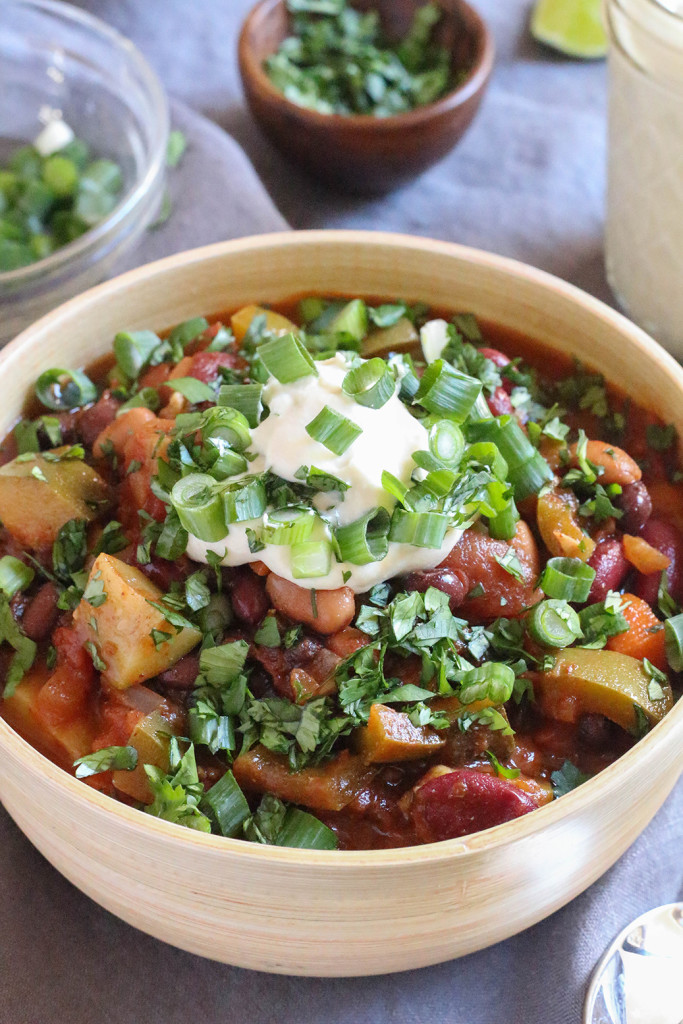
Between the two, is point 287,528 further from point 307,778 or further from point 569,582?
point 569,582

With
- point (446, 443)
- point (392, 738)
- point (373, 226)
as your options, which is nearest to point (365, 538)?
point (446, 443)

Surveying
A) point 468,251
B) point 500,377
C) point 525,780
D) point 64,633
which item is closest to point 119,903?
point 64,633

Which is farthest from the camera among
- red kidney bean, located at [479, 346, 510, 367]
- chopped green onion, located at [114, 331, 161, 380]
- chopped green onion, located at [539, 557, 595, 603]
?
chopped green onion, located at [114, 331, 161, 380]

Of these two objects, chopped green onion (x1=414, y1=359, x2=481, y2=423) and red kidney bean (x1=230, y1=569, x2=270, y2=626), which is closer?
red kidney bean (x1=230, y1=569, x2=270, y2=626)

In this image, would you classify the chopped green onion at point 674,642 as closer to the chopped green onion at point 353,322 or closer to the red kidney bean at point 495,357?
the red kidney bean at point 495,357

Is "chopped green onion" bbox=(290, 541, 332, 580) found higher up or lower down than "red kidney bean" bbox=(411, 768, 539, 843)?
higher up

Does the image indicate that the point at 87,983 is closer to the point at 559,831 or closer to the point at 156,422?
the point at 559,831

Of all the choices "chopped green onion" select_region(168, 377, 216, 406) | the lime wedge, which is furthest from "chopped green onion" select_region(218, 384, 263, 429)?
the lime wedge

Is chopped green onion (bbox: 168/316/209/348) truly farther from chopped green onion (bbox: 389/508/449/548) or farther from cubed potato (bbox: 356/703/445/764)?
cubed potato (bbox: 356/703/445/764)
